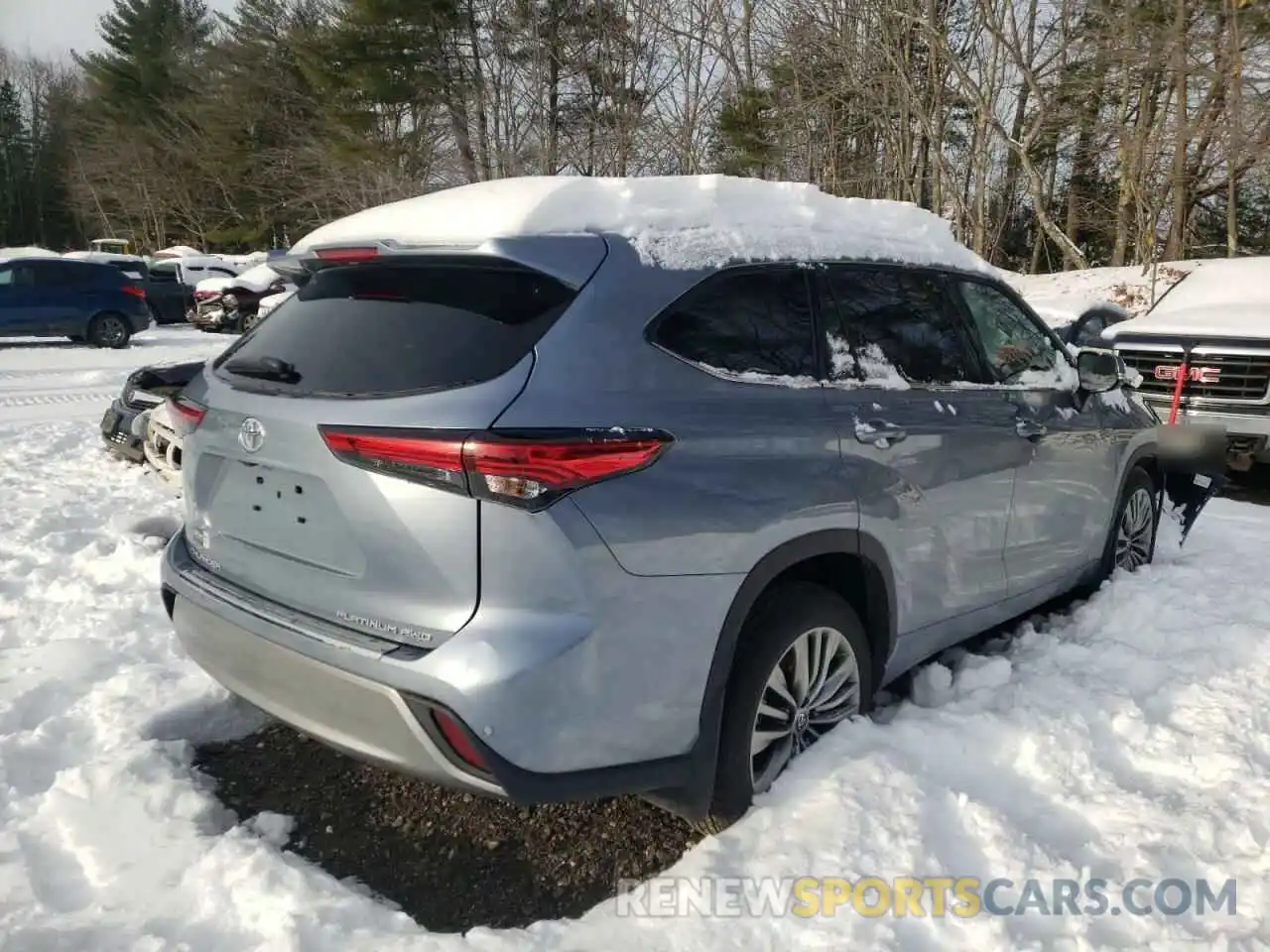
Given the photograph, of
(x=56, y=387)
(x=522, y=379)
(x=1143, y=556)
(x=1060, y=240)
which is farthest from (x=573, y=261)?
(x=1060, y=240)

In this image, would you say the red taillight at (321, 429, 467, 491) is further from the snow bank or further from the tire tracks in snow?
the snow bank

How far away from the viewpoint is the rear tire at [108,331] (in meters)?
17.4

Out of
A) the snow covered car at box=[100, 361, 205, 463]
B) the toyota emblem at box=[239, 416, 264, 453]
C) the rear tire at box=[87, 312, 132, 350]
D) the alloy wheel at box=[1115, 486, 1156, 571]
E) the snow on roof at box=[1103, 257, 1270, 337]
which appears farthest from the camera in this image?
the rear tire at box=[87, 312, 132, 350]

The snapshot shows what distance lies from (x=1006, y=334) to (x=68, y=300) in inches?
720

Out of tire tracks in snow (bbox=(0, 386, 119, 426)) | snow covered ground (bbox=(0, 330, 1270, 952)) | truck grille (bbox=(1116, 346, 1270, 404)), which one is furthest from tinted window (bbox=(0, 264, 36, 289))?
truck grille (bbox=(1116, 346, 1270, 404))

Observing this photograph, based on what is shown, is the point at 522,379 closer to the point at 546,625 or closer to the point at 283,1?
the point at 546,625

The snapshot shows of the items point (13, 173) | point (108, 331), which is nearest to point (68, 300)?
point (108, 331)

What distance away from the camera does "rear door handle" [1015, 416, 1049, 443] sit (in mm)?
3562

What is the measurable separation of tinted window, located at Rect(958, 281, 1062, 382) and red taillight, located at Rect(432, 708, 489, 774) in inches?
102

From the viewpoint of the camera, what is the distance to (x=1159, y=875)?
246cm

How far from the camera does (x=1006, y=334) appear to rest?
3.84 meters

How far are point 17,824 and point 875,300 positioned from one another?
3.18 m

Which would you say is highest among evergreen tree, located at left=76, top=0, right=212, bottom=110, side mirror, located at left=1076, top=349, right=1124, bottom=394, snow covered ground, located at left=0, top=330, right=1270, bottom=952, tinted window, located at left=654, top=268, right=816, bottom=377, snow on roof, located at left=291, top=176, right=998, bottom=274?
evergreen tree, located at left=76, top=0, right=212, bottom=110

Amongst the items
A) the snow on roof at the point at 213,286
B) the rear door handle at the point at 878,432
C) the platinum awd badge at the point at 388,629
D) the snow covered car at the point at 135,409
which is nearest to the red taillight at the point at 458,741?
the platinum awd badge at the point at 388,629
